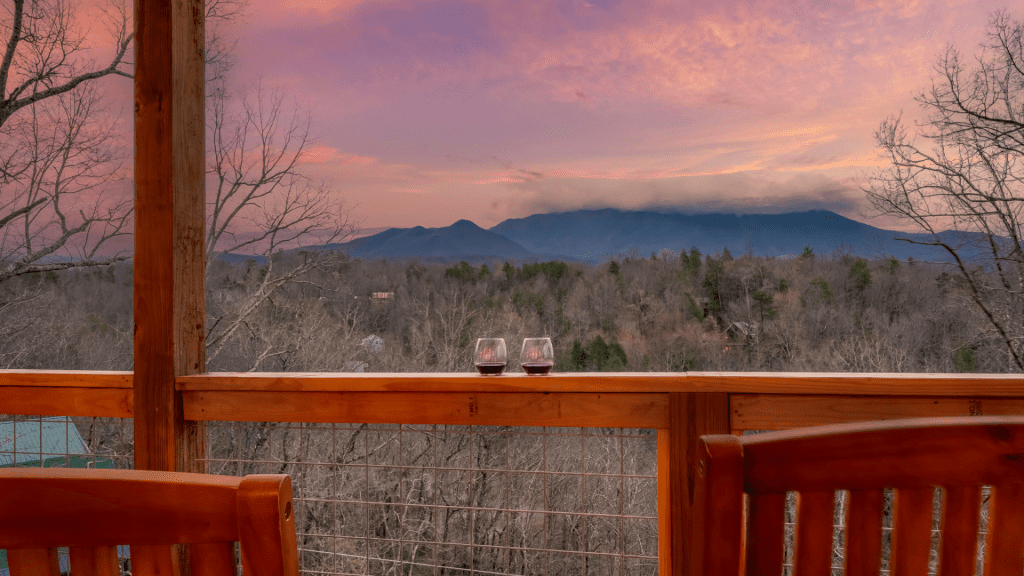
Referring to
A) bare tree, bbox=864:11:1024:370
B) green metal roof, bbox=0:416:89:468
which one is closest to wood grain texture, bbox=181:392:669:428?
green metal roof, bbox=0:416:89:468

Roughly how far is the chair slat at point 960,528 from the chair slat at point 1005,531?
19mm

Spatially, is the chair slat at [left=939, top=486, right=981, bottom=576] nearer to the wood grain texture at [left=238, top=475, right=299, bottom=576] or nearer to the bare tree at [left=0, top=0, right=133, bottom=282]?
the wood grain texture at [left=238, top=475, right=299, bottom=576]

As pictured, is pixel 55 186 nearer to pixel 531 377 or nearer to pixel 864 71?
pixel 531 377

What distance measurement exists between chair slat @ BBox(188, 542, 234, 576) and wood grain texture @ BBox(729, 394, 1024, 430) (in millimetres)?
1208

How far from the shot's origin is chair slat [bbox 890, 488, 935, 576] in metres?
0.46

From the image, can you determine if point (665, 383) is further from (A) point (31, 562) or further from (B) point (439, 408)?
(A) point (31, 562)

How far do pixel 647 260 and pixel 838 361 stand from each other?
862mm

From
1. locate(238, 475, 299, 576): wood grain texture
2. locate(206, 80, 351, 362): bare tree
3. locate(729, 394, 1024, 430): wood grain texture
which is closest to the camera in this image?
locate(238, 475, 299, 576): wood grain texture

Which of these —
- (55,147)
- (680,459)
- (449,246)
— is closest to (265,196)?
(55,147)

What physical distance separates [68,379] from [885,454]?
2065 mm

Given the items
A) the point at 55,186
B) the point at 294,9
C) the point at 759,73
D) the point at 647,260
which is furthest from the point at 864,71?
the point at 55,186

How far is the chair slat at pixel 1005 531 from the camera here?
468 mm

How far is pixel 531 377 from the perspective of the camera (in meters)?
1.44

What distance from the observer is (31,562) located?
0.44 m
